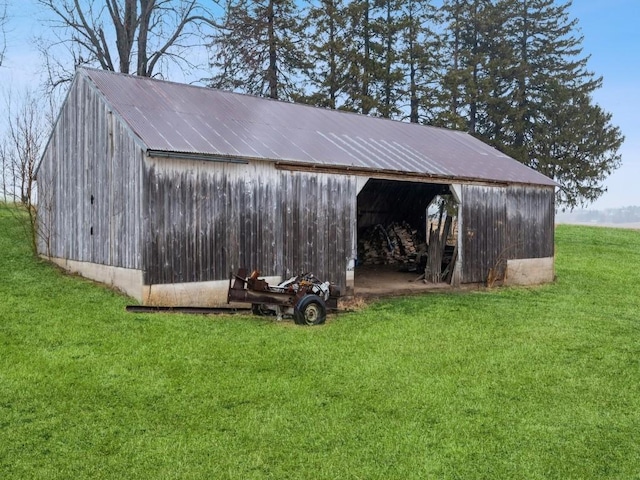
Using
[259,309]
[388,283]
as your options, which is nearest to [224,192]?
[259,309]

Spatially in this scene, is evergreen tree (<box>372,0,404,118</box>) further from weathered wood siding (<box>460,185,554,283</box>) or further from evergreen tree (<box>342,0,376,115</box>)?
weathered wood siding (<box>460,185,554,283</box>)

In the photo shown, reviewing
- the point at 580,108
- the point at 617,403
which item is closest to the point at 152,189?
the point at 617,403

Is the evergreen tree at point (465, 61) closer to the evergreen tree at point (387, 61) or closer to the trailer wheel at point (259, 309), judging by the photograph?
the evergreen tree at point (387, 61)

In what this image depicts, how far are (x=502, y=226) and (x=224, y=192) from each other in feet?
31.4

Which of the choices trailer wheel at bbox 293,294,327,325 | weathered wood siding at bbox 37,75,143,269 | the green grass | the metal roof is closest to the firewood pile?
the metal roof

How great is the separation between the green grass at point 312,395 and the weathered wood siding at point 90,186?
5.24 feet

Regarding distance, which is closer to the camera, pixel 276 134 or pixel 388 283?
pixel 276 134

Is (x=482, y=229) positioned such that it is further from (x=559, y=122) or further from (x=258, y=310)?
(x=559, y=122)

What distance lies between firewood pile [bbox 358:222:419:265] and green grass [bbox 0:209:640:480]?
9615 mm

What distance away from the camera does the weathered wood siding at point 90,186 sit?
11.5 m

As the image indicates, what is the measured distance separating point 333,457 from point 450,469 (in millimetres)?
996

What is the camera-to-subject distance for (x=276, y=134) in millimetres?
13828

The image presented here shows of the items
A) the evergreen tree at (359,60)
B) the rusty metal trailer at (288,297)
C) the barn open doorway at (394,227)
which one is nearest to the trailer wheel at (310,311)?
the rusty metal trailer at (288,297)

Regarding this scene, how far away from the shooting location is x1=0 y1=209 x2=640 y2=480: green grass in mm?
4734
